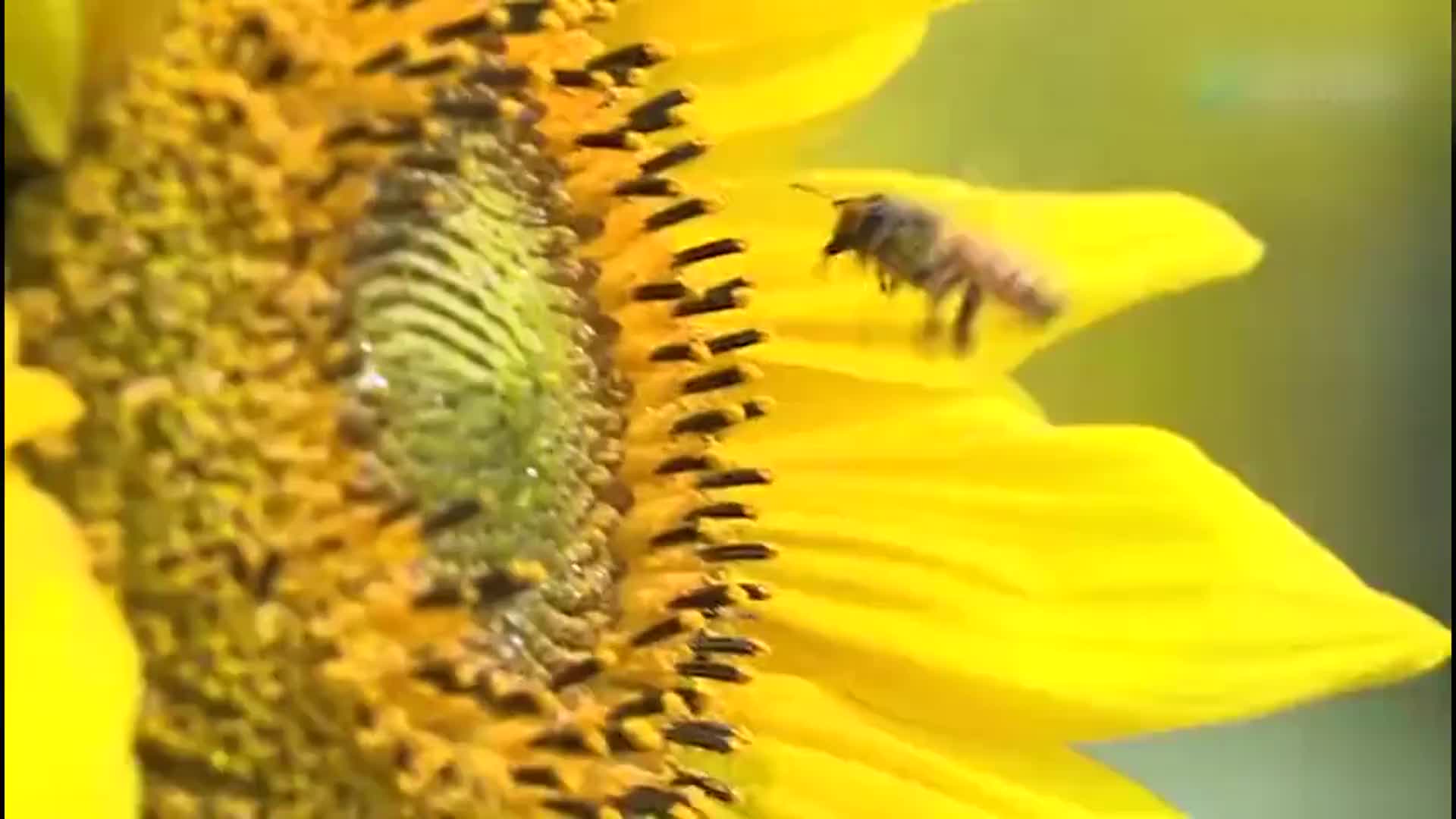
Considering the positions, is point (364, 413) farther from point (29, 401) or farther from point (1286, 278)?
point (1286, 278)

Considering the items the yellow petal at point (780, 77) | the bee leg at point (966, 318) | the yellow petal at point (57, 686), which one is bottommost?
the yellow petal at point (57, 686)

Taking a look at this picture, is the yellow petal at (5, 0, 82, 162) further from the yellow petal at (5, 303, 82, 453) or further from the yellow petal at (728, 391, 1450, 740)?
the yellow petal at (728, 391, 1450, 740)

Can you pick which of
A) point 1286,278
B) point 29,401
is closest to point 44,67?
point 29,401

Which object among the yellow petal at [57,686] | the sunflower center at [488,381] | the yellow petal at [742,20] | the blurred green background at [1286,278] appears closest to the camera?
the yellow petal at [57,686]

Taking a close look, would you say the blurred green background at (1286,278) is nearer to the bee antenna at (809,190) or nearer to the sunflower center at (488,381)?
the bee antenna at (809,190)

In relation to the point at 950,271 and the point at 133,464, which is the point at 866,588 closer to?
the point at 950,271

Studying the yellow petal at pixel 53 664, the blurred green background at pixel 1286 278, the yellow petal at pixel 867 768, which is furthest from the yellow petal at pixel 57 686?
the blurred green background at pixel 1286 278

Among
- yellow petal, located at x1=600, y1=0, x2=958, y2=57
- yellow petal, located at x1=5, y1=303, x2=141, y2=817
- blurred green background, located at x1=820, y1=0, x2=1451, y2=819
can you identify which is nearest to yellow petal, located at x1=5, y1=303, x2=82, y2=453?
yellow petal, located at x1=5, y1=303, x2=141, y2=817
